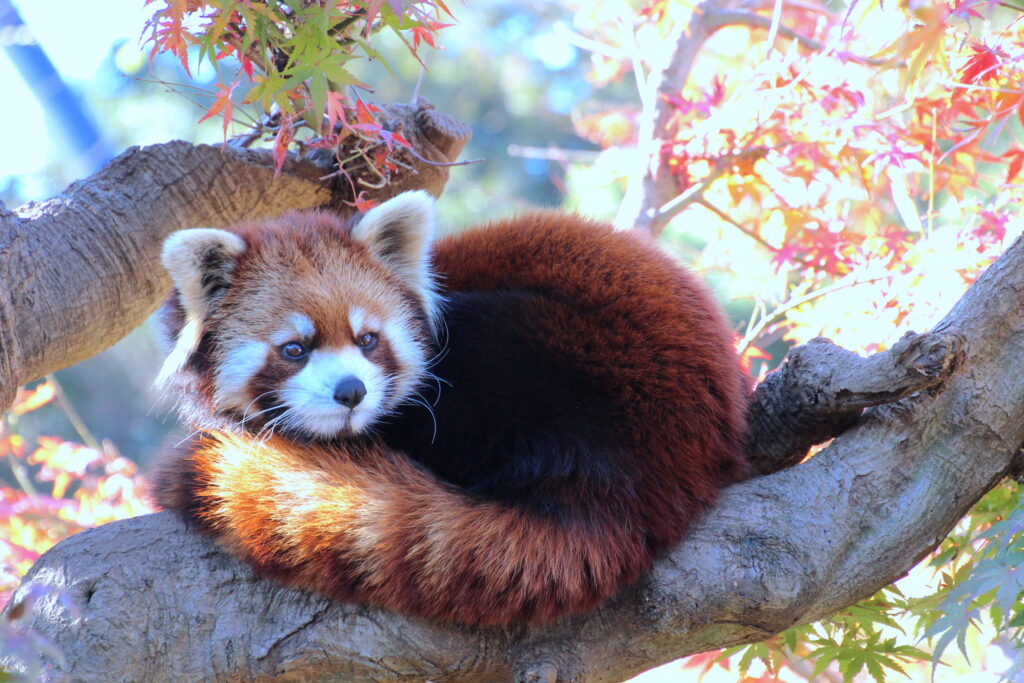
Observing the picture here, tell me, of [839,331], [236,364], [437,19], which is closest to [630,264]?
[437,19]

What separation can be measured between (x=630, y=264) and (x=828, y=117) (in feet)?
3.97

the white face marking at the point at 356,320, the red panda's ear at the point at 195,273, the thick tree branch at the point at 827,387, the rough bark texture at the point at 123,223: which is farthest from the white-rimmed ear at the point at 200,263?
the thick tree branch at the point at 827,387

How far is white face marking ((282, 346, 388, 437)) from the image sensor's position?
6.21 ft

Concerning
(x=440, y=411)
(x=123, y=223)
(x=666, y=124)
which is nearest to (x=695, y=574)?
(x=440, y=411)

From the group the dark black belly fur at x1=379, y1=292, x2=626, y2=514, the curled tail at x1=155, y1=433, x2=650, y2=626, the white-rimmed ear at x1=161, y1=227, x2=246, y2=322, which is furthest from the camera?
the white-rimmed ear at x1=161, y1=227, x2=246, y2=322

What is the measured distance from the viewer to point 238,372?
2000 mm

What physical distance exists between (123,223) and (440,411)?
110 cm

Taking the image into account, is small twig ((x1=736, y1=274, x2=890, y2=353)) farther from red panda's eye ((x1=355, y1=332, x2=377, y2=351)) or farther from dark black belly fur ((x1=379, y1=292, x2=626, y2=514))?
red panda's eye ((x1=355, y1=332, x2=377, y2=351))

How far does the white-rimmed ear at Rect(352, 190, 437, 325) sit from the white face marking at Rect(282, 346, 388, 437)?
0.31 metres

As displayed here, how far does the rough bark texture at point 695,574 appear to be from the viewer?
1683 mm

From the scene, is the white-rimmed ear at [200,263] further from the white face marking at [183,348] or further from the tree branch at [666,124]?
the tree branch at [666,124]

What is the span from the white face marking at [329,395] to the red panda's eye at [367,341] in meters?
0.06

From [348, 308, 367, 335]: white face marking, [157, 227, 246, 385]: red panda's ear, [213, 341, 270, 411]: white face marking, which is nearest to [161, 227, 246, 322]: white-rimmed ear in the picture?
[157, 227, 246, 385]: red panda's ear

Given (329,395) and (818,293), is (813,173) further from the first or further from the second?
(329,395)
